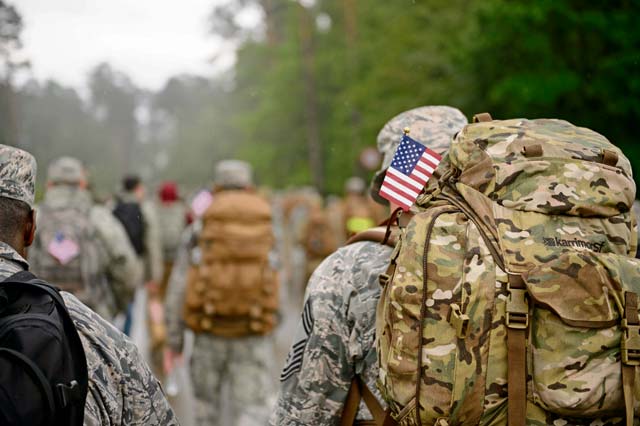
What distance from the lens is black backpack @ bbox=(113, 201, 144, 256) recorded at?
9500mm

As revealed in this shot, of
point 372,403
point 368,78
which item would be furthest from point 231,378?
point 368,78

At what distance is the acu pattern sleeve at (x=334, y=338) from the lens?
312 centimetres

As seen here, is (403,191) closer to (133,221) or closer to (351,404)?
(351,404)

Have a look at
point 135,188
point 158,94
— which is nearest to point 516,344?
point 135,188

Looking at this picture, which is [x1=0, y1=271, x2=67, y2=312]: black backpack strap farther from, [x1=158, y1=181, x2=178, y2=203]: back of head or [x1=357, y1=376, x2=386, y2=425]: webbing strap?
[x1=158, y1=181, x2=178, y2=203]: back of head

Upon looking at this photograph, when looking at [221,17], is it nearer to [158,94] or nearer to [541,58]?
[158,94]

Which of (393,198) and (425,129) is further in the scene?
(425,129)

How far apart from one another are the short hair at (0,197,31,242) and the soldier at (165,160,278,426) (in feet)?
11.7

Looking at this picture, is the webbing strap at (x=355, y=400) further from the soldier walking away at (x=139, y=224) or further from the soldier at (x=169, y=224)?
the soldier at (x=169, y=224)

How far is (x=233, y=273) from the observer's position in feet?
20.5

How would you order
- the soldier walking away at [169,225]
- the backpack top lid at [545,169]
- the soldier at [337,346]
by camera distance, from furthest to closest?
the soldier walking away at [169,225], the soldier at [337,346], the backpack top lid at [545,169]

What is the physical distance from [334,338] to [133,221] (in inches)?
264

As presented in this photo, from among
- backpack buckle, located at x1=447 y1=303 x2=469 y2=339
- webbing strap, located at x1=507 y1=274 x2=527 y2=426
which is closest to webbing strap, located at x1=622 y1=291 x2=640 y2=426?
webbing strap, located at x1=507 y1=274 x2=527 y2=426

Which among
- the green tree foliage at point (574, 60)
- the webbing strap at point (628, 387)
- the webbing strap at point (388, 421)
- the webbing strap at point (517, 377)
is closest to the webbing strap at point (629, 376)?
the webbing strap at point (628, 387)
